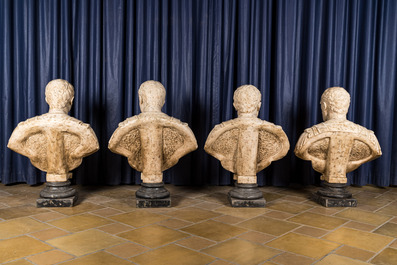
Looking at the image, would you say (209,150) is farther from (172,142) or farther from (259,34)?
(259,34)

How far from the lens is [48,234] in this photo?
2.71 meters

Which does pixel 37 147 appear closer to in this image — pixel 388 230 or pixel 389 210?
pixel 388 230

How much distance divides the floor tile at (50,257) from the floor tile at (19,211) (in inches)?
36.1

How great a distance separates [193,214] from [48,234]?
1.14 metres

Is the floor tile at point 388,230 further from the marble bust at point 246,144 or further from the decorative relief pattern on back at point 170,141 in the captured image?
the decorative relief pattern on back at point 170,141

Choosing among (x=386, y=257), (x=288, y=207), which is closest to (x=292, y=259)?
(x=386, y=257)

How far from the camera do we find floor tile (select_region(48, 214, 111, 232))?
2873 mm

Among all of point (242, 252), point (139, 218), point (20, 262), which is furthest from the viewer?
point (139, 218)

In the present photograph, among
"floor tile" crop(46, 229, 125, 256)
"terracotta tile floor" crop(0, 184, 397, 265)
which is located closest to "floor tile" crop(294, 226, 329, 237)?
"terracotta tile floor" crop(0, 184, 397, 265)

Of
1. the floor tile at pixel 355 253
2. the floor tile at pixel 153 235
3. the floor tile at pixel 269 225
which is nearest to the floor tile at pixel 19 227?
the floor tile at pixel 153 235

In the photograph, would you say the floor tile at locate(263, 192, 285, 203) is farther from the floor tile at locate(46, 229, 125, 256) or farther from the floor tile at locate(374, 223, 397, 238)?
the floor tile at locate(46, 229, 125, 256)

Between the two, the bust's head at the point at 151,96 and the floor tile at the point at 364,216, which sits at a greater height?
the bust's head at the point at 151,96

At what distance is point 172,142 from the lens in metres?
3.49

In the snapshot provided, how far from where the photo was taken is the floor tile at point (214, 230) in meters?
2.74
